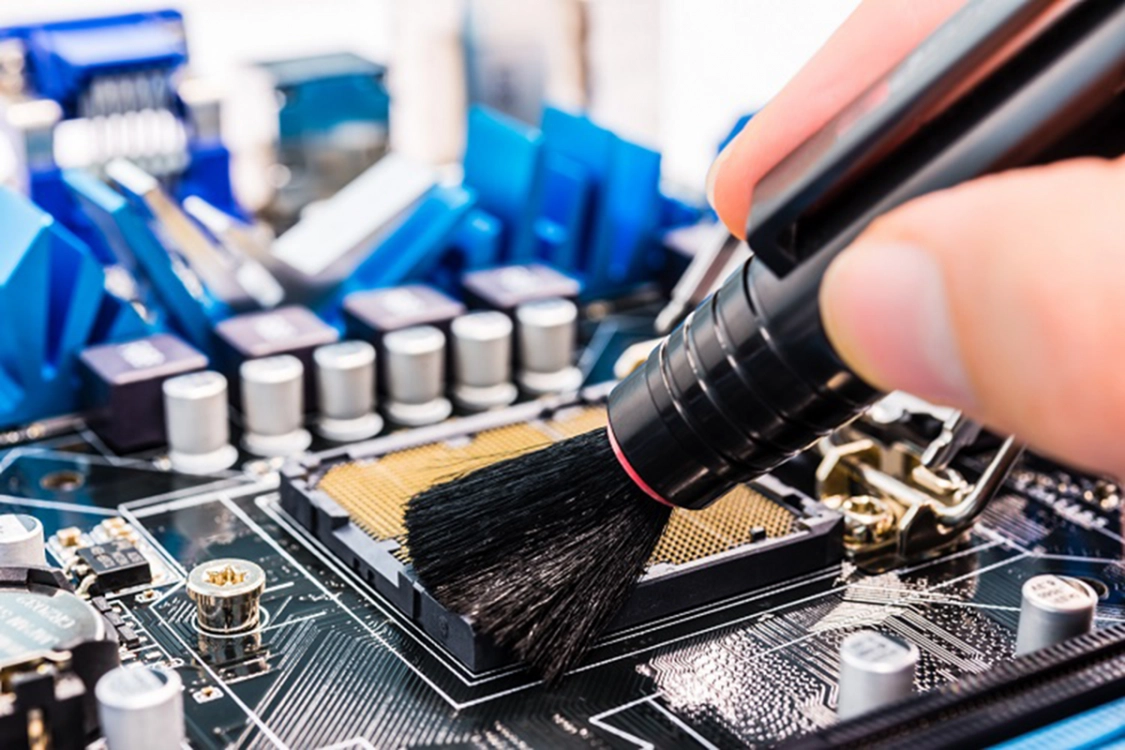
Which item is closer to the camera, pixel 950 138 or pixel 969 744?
pixel 950 138

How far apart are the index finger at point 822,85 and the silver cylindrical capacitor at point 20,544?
1.14 m

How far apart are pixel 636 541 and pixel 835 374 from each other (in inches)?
22.7

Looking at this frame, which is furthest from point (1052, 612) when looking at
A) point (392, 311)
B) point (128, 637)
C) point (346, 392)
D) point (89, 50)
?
point (89, 50)

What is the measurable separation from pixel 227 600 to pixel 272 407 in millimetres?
832

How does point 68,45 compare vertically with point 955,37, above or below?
below

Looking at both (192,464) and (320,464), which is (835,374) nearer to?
(320,464)

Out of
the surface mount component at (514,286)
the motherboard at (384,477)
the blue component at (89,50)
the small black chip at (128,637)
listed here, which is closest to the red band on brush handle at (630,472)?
the motherboard at (384,477)

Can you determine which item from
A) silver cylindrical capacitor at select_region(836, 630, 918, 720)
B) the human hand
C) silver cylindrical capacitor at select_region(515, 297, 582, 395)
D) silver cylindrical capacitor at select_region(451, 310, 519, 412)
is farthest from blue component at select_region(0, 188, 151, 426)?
the human hand

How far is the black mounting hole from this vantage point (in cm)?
309

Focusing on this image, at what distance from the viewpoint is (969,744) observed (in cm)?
206

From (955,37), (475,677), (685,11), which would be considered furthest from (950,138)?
(685,11)

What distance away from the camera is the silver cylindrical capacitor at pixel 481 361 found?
3506 millimetres

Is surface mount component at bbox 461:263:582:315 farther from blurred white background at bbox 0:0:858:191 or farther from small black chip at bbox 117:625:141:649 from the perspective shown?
small black chip at bbox 117:625:141:649

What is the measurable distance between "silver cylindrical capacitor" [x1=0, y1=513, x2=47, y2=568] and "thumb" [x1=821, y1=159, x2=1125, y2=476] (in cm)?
137
